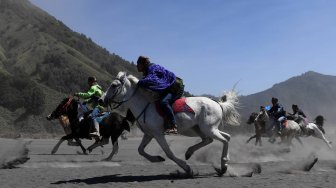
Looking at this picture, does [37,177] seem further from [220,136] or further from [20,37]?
[20,37]

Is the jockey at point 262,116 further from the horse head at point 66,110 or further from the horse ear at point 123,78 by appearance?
the horse ear at point 123,78

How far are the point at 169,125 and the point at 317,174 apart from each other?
11.5 feet

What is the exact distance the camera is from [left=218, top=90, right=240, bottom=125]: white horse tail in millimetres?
11656

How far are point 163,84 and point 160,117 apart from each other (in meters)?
0.71

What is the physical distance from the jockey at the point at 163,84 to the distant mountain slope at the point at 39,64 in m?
47.8

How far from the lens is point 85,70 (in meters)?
86.6

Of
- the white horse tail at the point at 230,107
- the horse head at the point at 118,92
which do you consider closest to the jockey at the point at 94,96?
the horse head at the point at 118,92

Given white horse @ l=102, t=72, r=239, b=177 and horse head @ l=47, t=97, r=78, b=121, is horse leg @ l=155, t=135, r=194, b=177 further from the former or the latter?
horse head @ l=47, t=97, r=78, b=121

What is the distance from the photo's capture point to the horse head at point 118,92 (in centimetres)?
1026

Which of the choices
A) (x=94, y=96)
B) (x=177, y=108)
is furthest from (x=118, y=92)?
(x=94, y=96)

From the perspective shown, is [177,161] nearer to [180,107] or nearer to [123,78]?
[180,107]

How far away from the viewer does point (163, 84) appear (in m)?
10.3

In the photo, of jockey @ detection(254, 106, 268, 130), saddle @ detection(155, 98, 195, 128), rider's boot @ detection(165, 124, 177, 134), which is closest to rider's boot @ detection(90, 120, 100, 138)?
saddle @ detection(155, 98, 195, 128)

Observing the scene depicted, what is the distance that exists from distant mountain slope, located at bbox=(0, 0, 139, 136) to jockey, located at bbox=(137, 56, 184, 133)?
47.8 m
